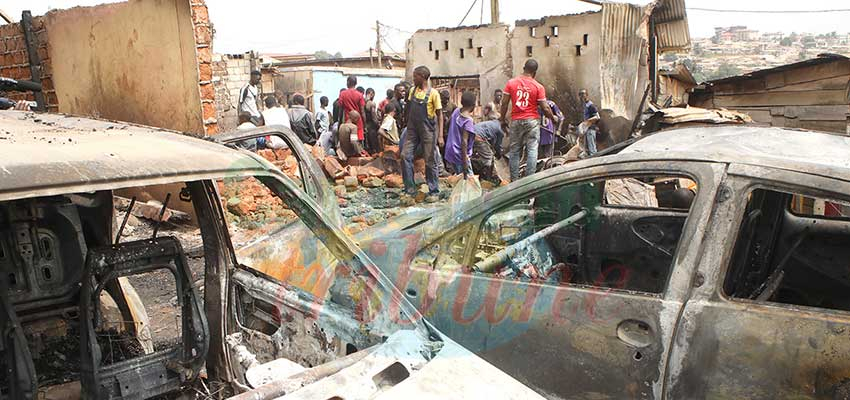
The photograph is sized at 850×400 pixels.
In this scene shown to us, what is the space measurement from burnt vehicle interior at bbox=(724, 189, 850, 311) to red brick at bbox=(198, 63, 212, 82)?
17.5 feet

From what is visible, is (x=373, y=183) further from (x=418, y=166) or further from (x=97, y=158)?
(x=97, y=158)

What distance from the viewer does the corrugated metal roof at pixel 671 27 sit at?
1323 cm

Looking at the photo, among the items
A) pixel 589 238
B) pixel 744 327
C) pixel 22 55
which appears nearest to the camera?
pixel 744 327

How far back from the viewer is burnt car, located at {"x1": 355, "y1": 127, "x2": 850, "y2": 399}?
243 cm

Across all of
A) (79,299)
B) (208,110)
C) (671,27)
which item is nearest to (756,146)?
(79,299)

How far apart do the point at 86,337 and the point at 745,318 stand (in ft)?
8.32

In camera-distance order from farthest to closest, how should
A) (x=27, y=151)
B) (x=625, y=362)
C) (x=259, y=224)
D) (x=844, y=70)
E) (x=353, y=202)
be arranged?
(x=844, y=70) → (x=353, y=202) → (x=259, y=224) → (x=625, y=362) → (x=27, y=151)

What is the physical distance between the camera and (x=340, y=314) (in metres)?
2.45

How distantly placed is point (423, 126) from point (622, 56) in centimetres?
669

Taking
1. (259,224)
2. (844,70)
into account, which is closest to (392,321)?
(259,224)

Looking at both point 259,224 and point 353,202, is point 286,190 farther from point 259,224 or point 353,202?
point 353,202

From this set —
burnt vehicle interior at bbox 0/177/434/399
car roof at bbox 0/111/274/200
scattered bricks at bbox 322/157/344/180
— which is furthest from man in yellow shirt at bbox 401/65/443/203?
car roof at bbox 0/111/274/200

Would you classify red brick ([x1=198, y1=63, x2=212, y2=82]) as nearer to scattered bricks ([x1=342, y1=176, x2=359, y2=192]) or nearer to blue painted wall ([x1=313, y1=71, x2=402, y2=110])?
scattered bricks ([x1=342, y1=176, x2=359, y2=192])

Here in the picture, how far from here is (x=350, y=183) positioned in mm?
9320
